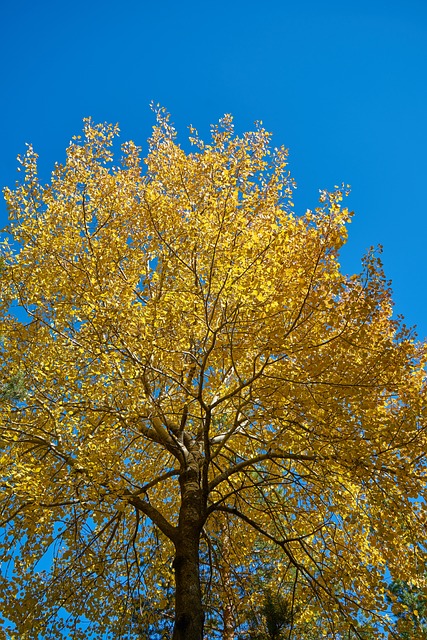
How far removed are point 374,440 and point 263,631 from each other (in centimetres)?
317

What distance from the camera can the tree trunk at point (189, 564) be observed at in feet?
15.4

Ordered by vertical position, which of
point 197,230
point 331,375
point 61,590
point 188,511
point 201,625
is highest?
point 197,230

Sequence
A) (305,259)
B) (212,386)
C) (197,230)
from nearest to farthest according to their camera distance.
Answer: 1. (305,259)
2. (197,230)
3. (212,386)

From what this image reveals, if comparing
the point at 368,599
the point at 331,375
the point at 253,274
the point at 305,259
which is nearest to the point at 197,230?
the point at 253,274

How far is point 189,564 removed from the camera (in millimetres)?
5156

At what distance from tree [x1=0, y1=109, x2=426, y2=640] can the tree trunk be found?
19 millimetres

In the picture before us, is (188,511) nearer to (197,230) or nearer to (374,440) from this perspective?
(374,440)

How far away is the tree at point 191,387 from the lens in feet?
15.3

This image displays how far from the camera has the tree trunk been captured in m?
4.69

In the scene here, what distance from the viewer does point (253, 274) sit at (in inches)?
184

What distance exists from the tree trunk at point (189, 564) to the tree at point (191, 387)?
19mm

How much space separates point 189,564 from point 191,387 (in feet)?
7.10

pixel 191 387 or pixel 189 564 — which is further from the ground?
pixel 191 387

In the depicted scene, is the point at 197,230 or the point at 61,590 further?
the point at 61,590
